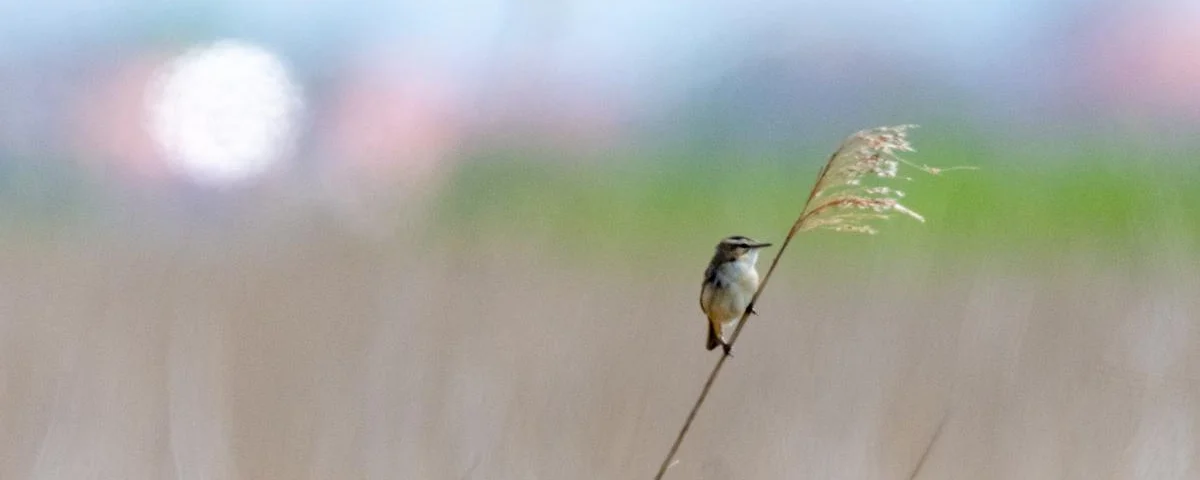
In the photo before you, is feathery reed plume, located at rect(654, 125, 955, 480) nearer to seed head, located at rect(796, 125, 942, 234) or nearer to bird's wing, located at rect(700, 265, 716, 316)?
seed head, located at rect(796, 125, 942, 234)

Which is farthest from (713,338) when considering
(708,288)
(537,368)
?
(537,368)

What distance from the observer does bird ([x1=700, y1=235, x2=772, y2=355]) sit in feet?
4.41

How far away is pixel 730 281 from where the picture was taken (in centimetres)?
135

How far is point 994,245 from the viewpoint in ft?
6.01

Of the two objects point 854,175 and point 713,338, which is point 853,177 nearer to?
point 854,175

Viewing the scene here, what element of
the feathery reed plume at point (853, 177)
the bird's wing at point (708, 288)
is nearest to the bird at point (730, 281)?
the bird's wing at point (708, 288)

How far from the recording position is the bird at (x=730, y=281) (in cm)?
134

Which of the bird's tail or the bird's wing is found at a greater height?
the bird's wing

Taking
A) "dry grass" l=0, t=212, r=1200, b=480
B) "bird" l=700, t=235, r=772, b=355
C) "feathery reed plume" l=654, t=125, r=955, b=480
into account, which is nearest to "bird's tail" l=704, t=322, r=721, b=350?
"bird" l=700, t=235, r=772, b=355

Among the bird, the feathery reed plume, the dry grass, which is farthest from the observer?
the dry grass

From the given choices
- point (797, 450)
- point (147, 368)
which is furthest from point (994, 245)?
point (147, 368)

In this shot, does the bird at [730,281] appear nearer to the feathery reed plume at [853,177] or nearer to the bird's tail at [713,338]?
the bird's tail at [713,338]

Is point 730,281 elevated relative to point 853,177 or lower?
lower

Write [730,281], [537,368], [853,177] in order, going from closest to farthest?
[853,177] < [730,281] < [537,368]
